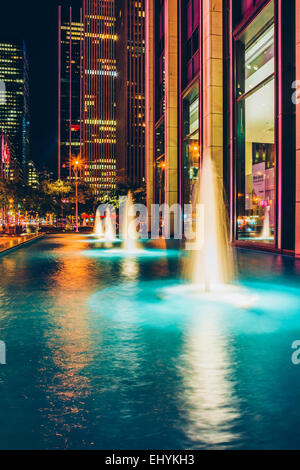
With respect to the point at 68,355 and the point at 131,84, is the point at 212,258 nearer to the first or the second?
the point at 68,355

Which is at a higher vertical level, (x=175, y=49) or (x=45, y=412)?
(x=175, y=49)

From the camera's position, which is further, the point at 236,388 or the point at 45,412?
the point at 236,388

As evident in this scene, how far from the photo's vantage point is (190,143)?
3534cm

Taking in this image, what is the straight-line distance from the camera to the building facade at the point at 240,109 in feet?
63.5

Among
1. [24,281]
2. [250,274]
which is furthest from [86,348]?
[250,274]

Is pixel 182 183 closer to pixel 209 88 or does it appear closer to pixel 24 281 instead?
pixel 209 88

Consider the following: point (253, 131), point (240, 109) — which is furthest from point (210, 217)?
point (240, 109)

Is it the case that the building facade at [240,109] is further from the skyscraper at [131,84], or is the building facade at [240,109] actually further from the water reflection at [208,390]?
the skyscraper at [131,84]

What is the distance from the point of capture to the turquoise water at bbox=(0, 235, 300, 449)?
3.35 m

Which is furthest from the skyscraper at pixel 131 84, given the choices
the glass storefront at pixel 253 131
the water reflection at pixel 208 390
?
the water reflection at pixel 208 390

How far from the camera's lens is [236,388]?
4273 mm

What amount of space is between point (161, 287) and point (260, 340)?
495 cm

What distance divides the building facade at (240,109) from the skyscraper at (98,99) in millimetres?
149604

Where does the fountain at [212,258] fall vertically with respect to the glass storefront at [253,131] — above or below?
below
